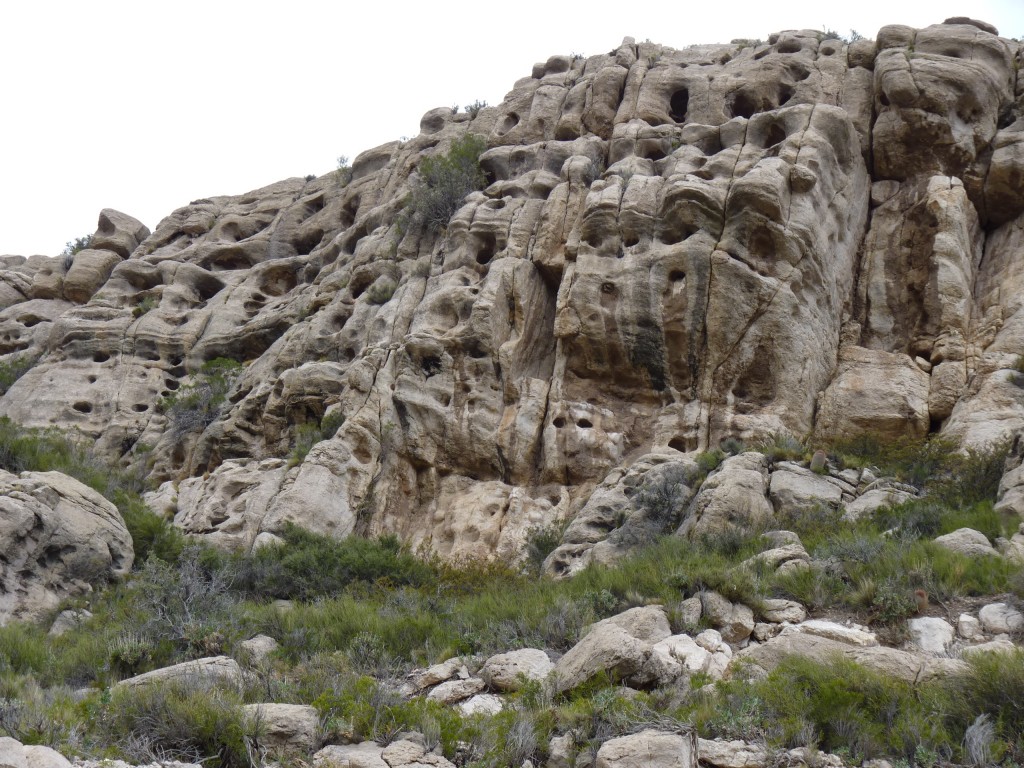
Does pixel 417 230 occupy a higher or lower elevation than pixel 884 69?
lower

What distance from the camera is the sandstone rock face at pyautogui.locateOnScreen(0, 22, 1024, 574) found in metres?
16.5

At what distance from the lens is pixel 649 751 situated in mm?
6125

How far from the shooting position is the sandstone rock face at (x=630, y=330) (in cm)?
1647

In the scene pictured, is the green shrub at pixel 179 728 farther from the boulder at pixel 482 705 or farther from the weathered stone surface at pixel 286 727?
the boulder at pixel 482 705

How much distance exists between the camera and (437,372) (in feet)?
59.1

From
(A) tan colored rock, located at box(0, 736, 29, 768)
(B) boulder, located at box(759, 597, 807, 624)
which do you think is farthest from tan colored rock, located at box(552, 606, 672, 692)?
(A) tan colored rock, located at box(0, 736, 29, 768)

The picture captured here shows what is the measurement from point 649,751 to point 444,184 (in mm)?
19231

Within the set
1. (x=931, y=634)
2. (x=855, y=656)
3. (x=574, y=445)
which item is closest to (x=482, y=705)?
(x=855, y=656)

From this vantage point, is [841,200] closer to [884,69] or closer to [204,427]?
[884,69]

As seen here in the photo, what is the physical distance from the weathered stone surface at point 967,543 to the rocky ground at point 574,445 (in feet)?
0.23

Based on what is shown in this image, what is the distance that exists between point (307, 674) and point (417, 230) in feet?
53.6

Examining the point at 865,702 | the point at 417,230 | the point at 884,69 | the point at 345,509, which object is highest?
the point at 884,69

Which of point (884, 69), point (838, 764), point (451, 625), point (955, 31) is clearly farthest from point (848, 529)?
point (955, 31)

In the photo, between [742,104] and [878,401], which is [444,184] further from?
[878,401]
